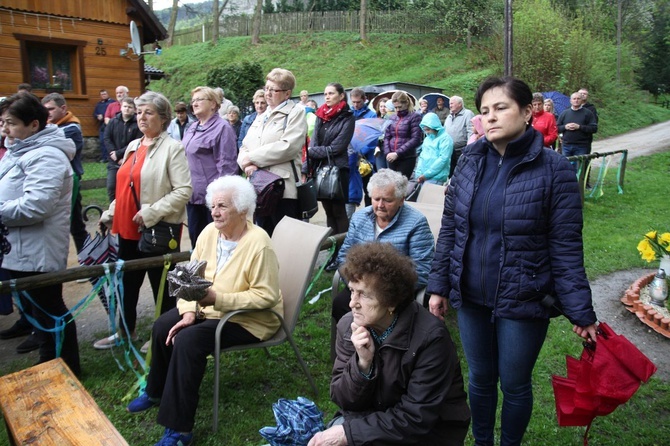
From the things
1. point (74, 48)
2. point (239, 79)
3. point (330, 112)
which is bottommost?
point (330, 112)

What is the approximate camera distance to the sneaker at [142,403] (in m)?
3.40

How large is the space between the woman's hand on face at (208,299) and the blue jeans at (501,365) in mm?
1393

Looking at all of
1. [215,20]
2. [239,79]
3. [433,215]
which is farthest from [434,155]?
[215,20]

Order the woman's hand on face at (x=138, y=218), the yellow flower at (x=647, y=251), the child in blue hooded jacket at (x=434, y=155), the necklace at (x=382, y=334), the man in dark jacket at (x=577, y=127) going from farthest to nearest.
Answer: the man in dark jacket at (x=577, y=127), the child in blue hooded jacket at (x=434, y=155), the yellow flower at (x=647, y=251), the woman's hand on face at (x=138, y=218), the necklace at (x=382, y=334)

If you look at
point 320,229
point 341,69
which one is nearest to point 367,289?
point 320,229

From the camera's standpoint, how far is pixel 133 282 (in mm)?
4137

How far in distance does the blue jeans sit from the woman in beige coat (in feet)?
8.41

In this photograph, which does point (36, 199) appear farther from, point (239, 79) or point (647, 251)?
point (239, 79)

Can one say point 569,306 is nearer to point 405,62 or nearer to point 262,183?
point 262,183

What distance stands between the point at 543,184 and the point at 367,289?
92 centimetres

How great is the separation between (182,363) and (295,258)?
1.13m

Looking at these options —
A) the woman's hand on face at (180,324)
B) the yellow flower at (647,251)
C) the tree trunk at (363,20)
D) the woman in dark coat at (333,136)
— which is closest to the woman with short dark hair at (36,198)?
the woman's hand on face at (180,324)

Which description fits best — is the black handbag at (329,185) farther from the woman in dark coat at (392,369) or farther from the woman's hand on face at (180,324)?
the woman in dark coat at (392,369)

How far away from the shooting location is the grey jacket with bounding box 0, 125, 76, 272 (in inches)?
136
